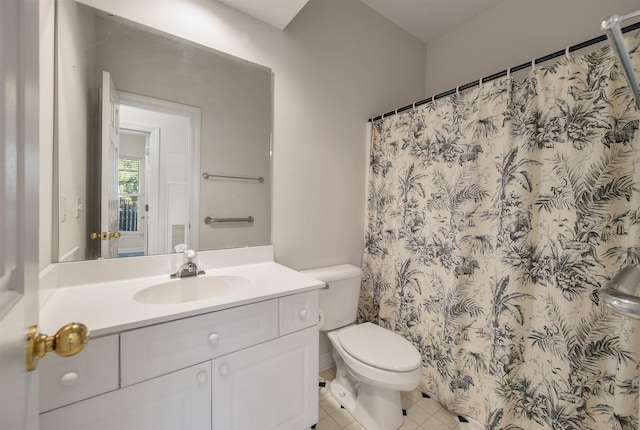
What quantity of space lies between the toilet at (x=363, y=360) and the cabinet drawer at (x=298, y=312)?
0.54 ft

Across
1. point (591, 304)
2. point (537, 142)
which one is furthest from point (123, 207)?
point (591, 304)

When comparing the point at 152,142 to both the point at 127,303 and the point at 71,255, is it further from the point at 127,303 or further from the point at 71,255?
the point at 127,303

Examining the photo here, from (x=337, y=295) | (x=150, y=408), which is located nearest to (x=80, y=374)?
(x=150, y=408)

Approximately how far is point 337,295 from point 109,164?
137 centimetres

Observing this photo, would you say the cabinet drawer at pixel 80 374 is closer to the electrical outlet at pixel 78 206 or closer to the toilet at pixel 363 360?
the electrical outlet at pixel 78 206

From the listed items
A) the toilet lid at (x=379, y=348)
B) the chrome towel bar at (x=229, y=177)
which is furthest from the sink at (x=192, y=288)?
the toilet lid at (x=379, y=348)

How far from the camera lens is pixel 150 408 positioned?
0.84m

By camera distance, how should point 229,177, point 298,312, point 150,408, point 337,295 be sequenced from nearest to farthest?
1. point 150,408
2. point 298,312
3. point 229,177
4. point 337,295

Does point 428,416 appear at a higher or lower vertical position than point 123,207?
lower

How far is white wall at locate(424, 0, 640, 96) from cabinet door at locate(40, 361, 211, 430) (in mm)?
2540

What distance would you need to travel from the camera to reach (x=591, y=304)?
109 centimetres

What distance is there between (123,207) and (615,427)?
2.23 m

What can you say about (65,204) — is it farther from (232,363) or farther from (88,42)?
(232,363)

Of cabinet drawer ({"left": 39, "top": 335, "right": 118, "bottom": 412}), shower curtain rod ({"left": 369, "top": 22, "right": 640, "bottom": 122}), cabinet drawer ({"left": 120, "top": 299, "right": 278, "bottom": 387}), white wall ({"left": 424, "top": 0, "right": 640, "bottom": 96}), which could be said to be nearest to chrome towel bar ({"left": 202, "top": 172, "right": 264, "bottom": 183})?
cabinet drawer ({"left": 120, "top": 299, "right": 278, "bottom": 387})
